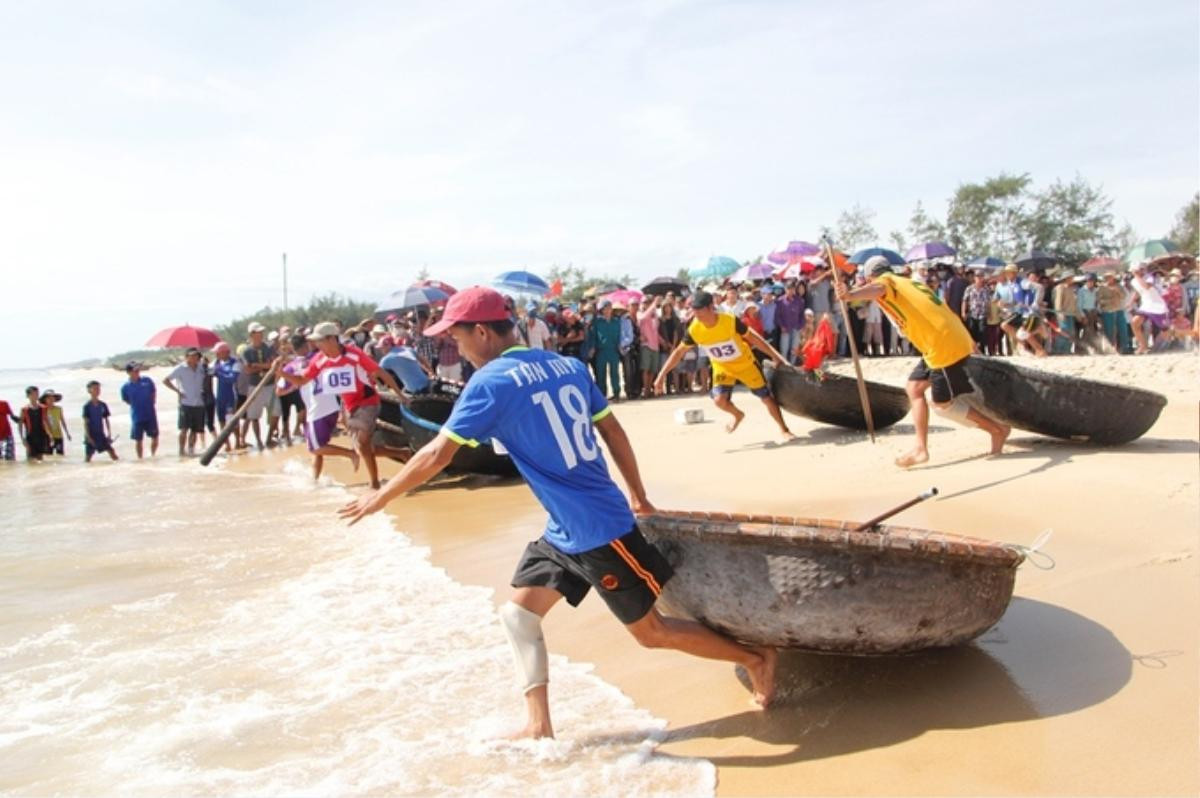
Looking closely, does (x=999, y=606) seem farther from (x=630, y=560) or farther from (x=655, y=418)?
(x=655, y=418)

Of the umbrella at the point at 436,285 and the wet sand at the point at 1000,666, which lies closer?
the wet sand at the point at 1000,666

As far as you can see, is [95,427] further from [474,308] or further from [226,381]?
[474,308]

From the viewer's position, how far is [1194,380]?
11.5 metres

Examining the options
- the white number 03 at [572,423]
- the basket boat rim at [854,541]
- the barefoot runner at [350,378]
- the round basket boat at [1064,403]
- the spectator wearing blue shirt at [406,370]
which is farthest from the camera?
the spectator wearing blue shirt at [406,370]

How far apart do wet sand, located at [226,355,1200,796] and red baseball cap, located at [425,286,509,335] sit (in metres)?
1.53

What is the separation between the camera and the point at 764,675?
3.42 meters

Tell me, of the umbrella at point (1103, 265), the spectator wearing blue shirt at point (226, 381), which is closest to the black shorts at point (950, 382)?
the spectator wearing blue shirt at point (226, 381)

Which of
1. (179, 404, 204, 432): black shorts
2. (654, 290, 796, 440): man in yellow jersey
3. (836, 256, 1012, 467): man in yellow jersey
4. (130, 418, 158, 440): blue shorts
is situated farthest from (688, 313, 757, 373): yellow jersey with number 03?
(130, 418, 158, 440): blue shorts

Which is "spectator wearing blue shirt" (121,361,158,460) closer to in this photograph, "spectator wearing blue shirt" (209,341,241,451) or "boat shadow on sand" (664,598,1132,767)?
"spectator wearing blue shirt" (209,341,241,451)

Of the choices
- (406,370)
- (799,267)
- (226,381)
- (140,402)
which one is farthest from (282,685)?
(799,267)

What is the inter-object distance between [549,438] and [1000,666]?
1942 mm

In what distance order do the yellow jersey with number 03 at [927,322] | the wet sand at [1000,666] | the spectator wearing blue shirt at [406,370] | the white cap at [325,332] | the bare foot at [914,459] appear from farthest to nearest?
the spectator wearing blue shirt at [406,370] < the white cap at [325,332] < the bare foot at [914,459] < the yellow jersey with number 03 at [927,322] < the wet sand at [1000,666]

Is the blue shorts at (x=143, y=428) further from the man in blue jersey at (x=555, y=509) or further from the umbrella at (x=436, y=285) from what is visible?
the man in blue jersey at (x=555, y=509)

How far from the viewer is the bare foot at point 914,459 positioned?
727cm
